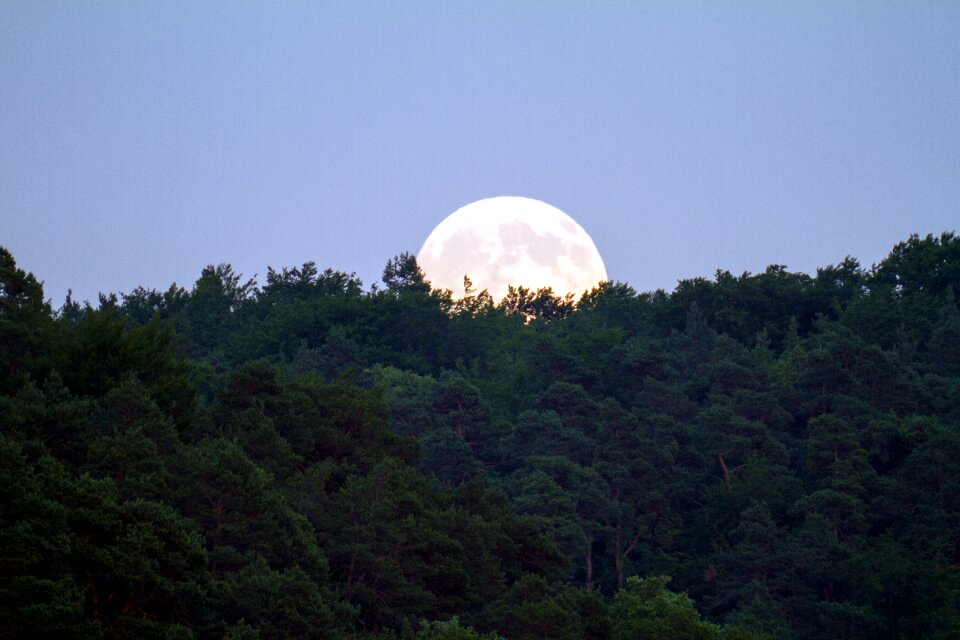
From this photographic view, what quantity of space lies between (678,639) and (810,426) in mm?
22951

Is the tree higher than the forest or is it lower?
higher

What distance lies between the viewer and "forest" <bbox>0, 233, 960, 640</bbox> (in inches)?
1171

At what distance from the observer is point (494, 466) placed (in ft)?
205

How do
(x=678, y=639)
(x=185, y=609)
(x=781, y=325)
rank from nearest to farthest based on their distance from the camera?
1. (x=185, y=609)
2. (x=678, y=639)
3. (x=781, y=325)

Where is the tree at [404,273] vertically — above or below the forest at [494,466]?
above

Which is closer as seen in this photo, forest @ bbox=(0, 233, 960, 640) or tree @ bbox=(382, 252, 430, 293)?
forest @ bbox=(0, 233, 960, 640)

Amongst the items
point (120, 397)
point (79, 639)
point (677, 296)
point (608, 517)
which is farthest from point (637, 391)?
point (79, 639)

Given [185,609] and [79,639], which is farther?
[185,609]

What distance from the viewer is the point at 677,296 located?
84.8m

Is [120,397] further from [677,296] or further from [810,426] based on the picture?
[677,296]

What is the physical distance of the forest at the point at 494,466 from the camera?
29.8m

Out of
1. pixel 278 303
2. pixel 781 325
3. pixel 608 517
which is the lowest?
pixel 608 517

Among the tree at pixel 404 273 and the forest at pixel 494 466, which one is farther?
the tree at pixel 404 273

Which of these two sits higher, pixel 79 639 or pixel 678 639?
pixel 678 639
